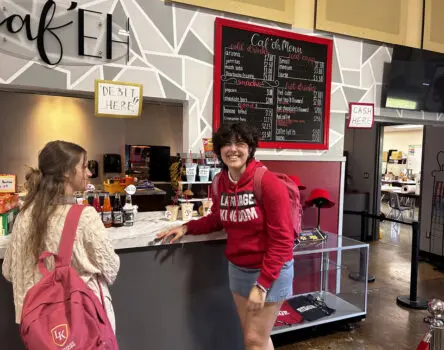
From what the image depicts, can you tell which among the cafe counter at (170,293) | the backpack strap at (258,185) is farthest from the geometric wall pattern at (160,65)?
the backpack strap at (258,185)

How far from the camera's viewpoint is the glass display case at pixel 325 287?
3.09 m

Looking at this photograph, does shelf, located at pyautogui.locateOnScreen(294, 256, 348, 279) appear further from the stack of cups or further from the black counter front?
the stack of cups

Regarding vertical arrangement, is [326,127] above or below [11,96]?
below

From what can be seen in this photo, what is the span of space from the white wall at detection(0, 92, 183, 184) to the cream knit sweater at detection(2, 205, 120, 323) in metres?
3.91

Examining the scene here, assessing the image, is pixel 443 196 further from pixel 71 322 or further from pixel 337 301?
pixel 71 322

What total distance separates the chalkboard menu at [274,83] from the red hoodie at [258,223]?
120 centimetres

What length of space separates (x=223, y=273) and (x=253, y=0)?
2.19 m

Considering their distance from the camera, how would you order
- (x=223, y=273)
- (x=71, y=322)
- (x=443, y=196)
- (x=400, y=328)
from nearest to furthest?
(x=71, y=322) < (x=223, y=273) < (x=400, y=328) < (x=443, y=196)

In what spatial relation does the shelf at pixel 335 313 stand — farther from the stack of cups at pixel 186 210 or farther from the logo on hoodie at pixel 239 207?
the logo on hoodie at pixel 239 207

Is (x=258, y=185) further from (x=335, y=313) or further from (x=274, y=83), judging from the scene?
(x=335, y=313)

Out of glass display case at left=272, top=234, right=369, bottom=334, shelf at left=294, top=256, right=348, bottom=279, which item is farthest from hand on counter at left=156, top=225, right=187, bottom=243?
shelf at left=294, top=256, right=348, bottom=279

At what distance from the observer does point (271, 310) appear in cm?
199

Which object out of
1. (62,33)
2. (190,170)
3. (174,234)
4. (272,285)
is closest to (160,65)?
(62,33)

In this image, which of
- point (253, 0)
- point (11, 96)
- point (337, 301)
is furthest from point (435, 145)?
point (11, 96)
